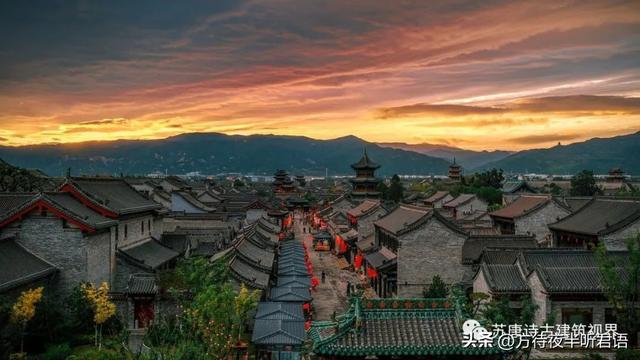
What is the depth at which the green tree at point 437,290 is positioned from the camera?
117 feet

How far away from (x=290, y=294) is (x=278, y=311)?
5985 mm

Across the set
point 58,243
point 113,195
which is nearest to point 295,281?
point 113,195

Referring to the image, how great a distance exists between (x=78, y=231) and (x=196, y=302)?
29.3 ft

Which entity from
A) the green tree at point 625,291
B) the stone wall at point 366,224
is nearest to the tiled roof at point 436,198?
the stone wall at point 366,224

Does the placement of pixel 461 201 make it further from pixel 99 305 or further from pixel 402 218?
pixel 99 305

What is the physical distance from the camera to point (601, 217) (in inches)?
1628

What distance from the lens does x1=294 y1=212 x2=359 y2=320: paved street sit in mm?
39416

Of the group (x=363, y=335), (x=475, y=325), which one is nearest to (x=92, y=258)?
(x=363, y=335)

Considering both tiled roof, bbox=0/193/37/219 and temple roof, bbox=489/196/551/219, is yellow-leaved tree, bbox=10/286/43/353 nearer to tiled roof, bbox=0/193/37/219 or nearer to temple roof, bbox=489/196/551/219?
tiled roof, bbox=0/193/37/219

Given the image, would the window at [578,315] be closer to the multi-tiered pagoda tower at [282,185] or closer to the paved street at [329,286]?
the paved street at [329,286]

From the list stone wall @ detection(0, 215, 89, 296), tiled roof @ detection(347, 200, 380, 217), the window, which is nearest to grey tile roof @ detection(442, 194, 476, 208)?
tiled roof @ detection(347, 200, 380, 217)

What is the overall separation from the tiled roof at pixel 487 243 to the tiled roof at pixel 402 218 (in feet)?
12.4

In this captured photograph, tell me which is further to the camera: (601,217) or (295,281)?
(601,217)

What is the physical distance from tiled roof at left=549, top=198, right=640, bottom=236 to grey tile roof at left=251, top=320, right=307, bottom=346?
2227cm
